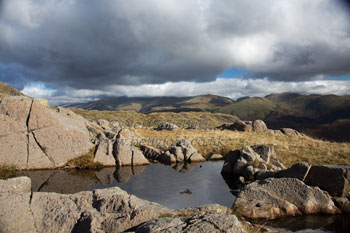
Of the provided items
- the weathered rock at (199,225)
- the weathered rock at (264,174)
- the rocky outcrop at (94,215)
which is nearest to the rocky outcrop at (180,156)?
the weathered rock at (264,174)

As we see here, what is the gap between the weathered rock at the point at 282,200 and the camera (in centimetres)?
1672

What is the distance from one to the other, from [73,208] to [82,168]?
55.8ft

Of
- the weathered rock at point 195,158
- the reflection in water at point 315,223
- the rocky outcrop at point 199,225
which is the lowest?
the weathered rock at point 195,158

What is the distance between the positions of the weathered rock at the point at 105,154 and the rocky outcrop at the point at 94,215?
16097mm

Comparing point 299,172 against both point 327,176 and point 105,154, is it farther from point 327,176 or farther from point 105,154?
point 105,154

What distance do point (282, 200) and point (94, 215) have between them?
12.7 m

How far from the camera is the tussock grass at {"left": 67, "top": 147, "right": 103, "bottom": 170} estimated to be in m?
29.0

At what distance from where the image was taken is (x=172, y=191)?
2158 cm

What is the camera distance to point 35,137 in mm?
27859

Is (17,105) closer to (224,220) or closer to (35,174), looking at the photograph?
(35,174)

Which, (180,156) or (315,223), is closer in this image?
(315,223)

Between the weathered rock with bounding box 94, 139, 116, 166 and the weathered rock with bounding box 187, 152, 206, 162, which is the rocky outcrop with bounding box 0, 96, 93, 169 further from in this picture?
the weathered rock with bounding box 187, 152, 206, 162

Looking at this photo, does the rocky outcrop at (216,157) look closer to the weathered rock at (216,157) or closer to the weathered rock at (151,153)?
the weathered rock at (216,157)

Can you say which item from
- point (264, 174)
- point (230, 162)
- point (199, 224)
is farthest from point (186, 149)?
point (199, 224)
